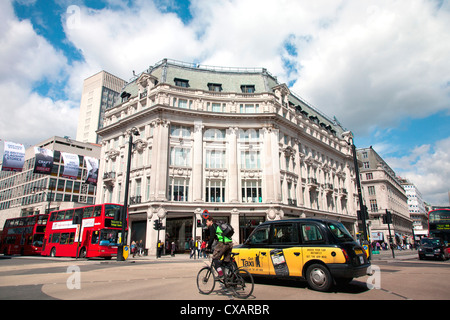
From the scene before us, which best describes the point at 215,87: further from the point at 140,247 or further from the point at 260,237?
the point at 260,237

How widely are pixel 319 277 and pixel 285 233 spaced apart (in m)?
1.36

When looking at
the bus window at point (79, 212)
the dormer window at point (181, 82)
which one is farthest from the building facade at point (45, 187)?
the bus window at point (79, 212)

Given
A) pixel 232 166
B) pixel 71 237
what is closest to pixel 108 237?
pixel 71 237

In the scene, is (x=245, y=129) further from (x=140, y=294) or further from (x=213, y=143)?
(x=140, y=294)

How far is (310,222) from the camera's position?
7625mm

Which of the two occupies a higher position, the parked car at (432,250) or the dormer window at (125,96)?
the dormer window at (125,96)

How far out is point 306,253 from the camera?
7270mm

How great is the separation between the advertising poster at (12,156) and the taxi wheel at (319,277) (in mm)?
36303

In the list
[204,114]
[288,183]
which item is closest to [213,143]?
[204,114]

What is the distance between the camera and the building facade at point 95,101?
10406cm

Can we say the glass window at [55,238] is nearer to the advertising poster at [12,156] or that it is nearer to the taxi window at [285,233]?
the advertising poster at [12,156]

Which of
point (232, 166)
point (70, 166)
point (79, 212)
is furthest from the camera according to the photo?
point (70, 166)

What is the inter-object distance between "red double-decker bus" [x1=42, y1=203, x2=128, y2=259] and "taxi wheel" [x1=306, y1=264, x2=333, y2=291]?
56.8ft

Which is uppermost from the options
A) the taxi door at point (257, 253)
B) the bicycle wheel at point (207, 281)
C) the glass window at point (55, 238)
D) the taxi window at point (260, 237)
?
the glass window at point (55, 238)
